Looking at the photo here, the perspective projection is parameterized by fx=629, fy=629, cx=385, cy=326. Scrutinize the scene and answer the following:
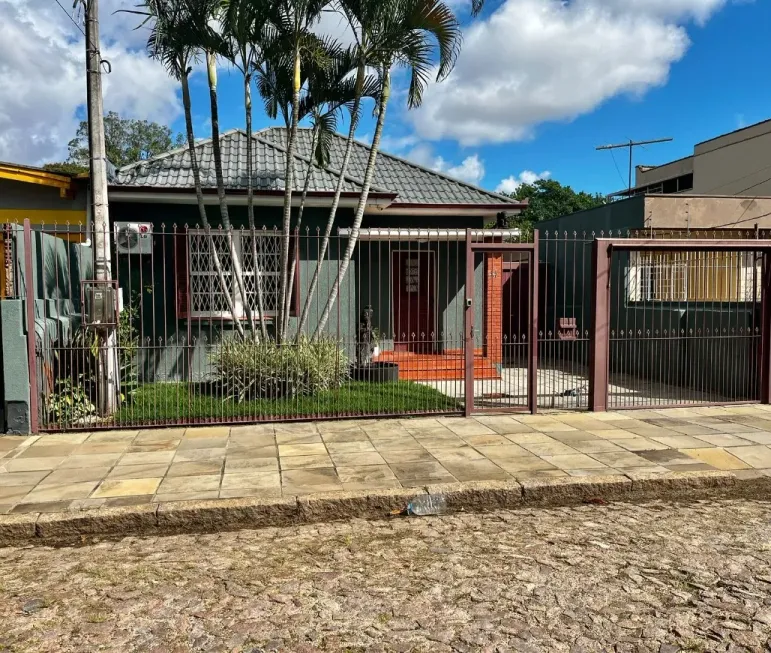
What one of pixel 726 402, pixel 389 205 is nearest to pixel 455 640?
pixel 726 402

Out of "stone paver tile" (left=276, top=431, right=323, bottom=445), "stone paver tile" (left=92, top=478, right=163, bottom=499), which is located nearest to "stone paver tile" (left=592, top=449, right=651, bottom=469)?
"stone paver tile" (left=276, top=431, right=323, bottom=445)

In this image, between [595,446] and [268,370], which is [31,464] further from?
[595,446]

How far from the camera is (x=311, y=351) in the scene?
8.66 m

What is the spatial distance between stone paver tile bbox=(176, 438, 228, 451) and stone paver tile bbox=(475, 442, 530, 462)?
9.02 feet

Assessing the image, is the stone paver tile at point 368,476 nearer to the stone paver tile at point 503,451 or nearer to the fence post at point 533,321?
the stone paver tile at point 503,451

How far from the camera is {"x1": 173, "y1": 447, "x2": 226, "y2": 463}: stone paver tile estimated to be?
619cm

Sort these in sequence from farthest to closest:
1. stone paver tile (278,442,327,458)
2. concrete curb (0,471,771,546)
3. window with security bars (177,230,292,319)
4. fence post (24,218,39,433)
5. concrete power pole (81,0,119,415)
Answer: window with security bars (177,230,292,319)
concrete power pole (81,0,119,415)
fence post (24,218,39,433)
stone paver tile (278,442,327,458)
concrete curb (0,471,771,546)

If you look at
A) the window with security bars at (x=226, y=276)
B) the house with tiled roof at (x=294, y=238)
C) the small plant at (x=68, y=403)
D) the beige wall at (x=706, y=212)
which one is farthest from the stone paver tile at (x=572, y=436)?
the beige wall at (x=706, y=212)

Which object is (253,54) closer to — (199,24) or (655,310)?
(199,24)

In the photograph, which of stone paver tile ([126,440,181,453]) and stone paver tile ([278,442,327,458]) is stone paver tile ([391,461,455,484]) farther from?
stone paver tile ([126,440,181,453])

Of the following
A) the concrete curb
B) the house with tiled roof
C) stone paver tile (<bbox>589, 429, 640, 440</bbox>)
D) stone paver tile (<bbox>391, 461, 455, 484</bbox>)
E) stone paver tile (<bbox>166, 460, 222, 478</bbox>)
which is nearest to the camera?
the concrete curb

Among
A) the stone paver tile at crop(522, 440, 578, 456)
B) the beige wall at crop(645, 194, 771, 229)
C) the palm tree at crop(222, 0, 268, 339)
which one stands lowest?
the stone paver tile at crop(522, 440, 578, 456)

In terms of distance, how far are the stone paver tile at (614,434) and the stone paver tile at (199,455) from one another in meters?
4.17

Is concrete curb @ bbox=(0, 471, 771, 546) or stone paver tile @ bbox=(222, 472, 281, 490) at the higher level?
stone paver tile @ bbox=(222, 472, 281, 490)
